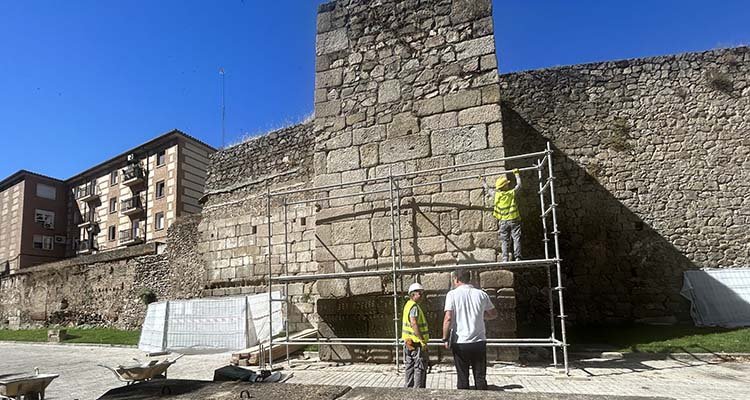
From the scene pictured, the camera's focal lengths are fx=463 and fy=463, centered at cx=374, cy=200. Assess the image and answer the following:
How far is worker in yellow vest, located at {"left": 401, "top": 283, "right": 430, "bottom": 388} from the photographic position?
470 centimetres

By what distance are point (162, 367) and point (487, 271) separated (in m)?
4.09

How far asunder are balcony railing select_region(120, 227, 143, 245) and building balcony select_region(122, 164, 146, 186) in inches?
113

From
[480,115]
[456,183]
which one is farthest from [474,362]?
[480,115]

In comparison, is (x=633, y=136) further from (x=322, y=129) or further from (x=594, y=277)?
(x=322, y=129)

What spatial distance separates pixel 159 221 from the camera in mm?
26875

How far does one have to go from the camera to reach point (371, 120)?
7.34 metres

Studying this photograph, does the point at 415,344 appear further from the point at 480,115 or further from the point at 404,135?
the point at 480,115

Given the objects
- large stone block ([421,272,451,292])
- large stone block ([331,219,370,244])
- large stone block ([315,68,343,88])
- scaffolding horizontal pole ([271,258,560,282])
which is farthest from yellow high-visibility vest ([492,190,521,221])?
large stone block ([315,68,343,88])

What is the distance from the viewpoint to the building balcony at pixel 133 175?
27.7m

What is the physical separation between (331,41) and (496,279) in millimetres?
4667

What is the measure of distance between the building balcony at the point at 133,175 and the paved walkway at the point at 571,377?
21972 millimetres

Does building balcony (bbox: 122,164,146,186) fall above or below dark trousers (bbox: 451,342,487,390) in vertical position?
above

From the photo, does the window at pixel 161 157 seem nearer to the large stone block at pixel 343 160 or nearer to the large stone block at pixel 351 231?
the large stone block at pixel 343 160

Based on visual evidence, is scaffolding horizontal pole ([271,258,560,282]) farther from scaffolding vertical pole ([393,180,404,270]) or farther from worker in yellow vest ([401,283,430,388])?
worker in yellow vest ([401,283,430,388])
